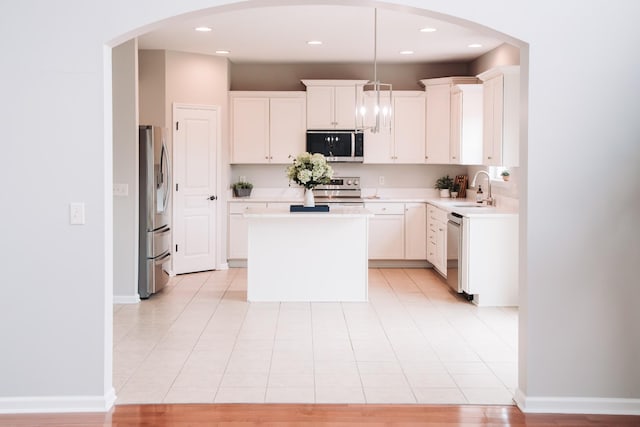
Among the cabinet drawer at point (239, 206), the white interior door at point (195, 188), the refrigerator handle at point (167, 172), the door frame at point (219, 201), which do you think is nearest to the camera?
the refrigerator handle at point (167, 172)

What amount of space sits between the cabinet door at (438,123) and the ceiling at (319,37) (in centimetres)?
→ 43

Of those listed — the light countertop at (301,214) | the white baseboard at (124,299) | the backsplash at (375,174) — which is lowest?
the white baseboard at (124,299)

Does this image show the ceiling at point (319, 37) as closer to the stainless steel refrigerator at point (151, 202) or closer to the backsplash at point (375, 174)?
the stainless steel refrigerator at point (151, 202)

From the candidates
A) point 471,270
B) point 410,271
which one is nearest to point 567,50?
point 471,270

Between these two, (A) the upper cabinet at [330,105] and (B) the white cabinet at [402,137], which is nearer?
(A) the upper cabinet at [330,105]

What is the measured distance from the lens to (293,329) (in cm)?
606

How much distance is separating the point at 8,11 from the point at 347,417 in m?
2.76

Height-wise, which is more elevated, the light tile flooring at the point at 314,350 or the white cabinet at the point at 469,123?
the white cabinet at the point at 469,123

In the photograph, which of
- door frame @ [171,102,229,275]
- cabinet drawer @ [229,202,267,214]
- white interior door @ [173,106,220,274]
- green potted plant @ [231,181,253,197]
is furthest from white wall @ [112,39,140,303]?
green potted plant @ [231,181,253,197]

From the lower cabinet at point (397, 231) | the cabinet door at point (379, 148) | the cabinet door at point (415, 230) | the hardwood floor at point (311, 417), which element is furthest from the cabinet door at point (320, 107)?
the hardwood floor at point (311, 417)

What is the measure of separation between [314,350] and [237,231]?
14.0 ft

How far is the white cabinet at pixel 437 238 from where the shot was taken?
8227 mm

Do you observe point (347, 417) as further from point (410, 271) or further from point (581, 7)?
point (410, 271)

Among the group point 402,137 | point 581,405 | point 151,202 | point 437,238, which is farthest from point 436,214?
point 581,405
